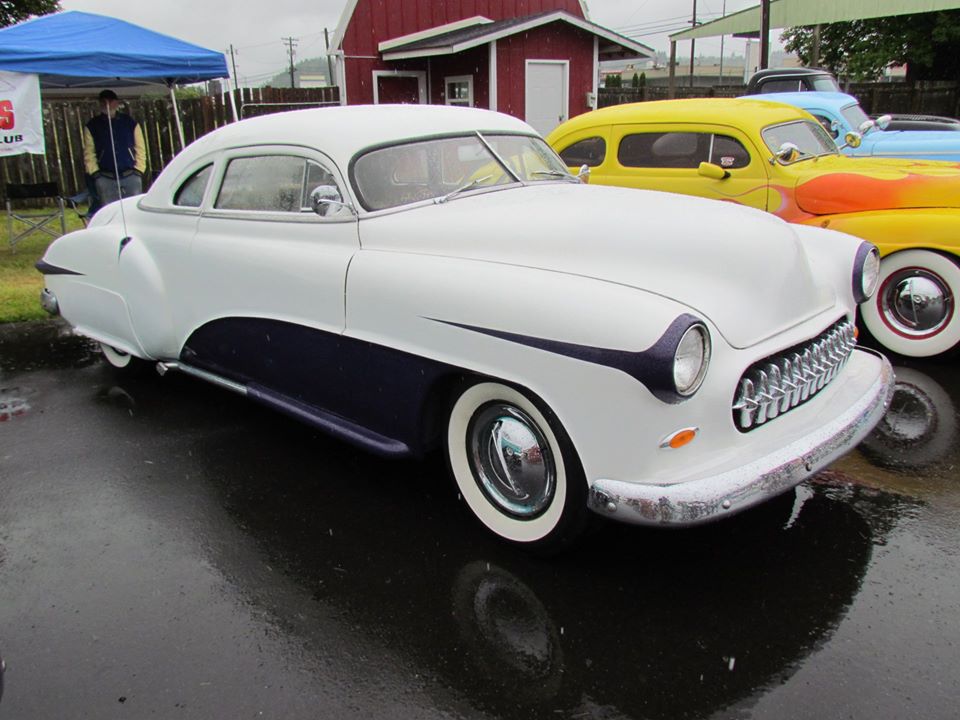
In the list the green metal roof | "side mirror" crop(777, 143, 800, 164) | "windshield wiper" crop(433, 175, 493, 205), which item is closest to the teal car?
"side mirror" crop(777, 143, 800, 164)

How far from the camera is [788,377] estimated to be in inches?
111

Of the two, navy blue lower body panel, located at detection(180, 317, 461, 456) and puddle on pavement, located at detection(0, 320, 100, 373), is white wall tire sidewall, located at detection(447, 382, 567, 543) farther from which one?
puddle on pavement, located at detection(0, 320, 100, 373)

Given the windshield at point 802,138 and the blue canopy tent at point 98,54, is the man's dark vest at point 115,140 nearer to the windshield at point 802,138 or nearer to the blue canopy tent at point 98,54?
the blue canopy tent at point 98,54

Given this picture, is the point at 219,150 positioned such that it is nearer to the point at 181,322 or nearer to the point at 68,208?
the point at 181,322

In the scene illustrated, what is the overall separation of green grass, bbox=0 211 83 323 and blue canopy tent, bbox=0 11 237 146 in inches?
76.6

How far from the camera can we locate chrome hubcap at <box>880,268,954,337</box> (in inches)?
195

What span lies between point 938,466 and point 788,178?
9.14 feet

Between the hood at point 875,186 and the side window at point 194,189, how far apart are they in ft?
13.2

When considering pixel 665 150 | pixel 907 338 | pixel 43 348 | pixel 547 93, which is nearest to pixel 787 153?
pixel 665 150

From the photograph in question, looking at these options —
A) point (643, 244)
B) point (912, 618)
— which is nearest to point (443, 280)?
point (643, 244)

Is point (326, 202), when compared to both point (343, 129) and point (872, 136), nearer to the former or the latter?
point (343, 129)

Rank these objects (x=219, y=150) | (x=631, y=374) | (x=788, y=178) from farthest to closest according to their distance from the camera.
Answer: (x=788, y=178) → (x=219, y=150) → (x=631, y=374)

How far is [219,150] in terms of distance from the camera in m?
4.19

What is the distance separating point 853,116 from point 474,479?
7716 millimetres
